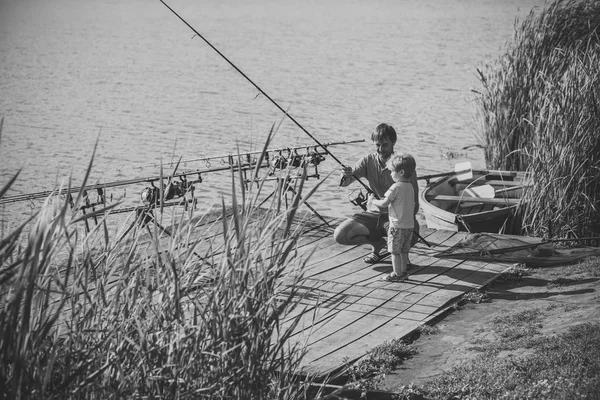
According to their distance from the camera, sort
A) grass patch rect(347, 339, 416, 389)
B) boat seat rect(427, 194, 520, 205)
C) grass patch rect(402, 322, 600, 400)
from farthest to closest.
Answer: boat seat rect(427, 194, 520, 205)
grass patch rect(347, 339, 416, 389)
grass patch rect(402, 322, 600, 400)

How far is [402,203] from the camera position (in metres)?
6.88

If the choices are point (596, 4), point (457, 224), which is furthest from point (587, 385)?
point (596, 4)

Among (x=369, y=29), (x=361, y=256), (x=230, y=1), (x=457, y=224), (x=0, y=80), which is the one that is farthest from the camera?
(x=230, y=1)

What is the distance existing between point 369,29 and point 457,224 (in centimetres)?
3211

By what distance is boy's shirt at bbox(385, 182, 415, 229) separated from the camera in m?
6.86

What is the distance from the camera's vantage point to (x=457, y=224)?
9.78 metres

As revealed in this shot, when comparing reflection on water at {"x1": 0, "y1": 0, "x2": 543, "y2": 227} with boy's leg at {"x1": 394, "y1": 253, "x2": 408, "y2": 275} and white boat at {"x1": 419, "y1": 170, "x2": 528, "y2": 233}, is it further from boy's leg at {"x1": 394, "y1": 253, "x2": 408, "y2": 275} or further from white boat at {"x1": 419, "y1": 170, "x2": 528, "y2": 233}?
white boat at {"x1": 419, "y1": 170, "x2": 528, "y2": 233}

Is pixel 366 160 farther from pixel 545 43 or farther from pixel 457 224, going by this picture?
pixel 545 43

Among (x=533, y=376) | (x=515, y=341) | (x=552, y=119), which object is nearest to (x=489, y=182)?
(x=552, y=119)

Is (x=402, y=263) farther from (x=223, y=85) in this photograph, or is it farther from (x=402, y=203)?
(x=223, y=85)

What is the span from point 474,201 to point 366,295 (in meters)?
4.12

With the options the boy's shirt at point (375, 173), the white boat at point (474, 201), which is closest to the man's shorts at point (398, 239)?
the boy's shirt at point (375, 173)

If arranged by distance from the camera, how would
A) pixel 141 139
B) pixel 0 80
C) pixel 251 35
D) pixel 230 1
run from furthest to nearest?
pixel 230 1 → pixel 251 35 → pixel 0 80 → pixel 141 139

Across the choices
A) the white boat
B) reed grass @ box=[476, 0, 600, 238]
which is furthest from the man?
reed grass @ box=[476, 0, 600, 238]
